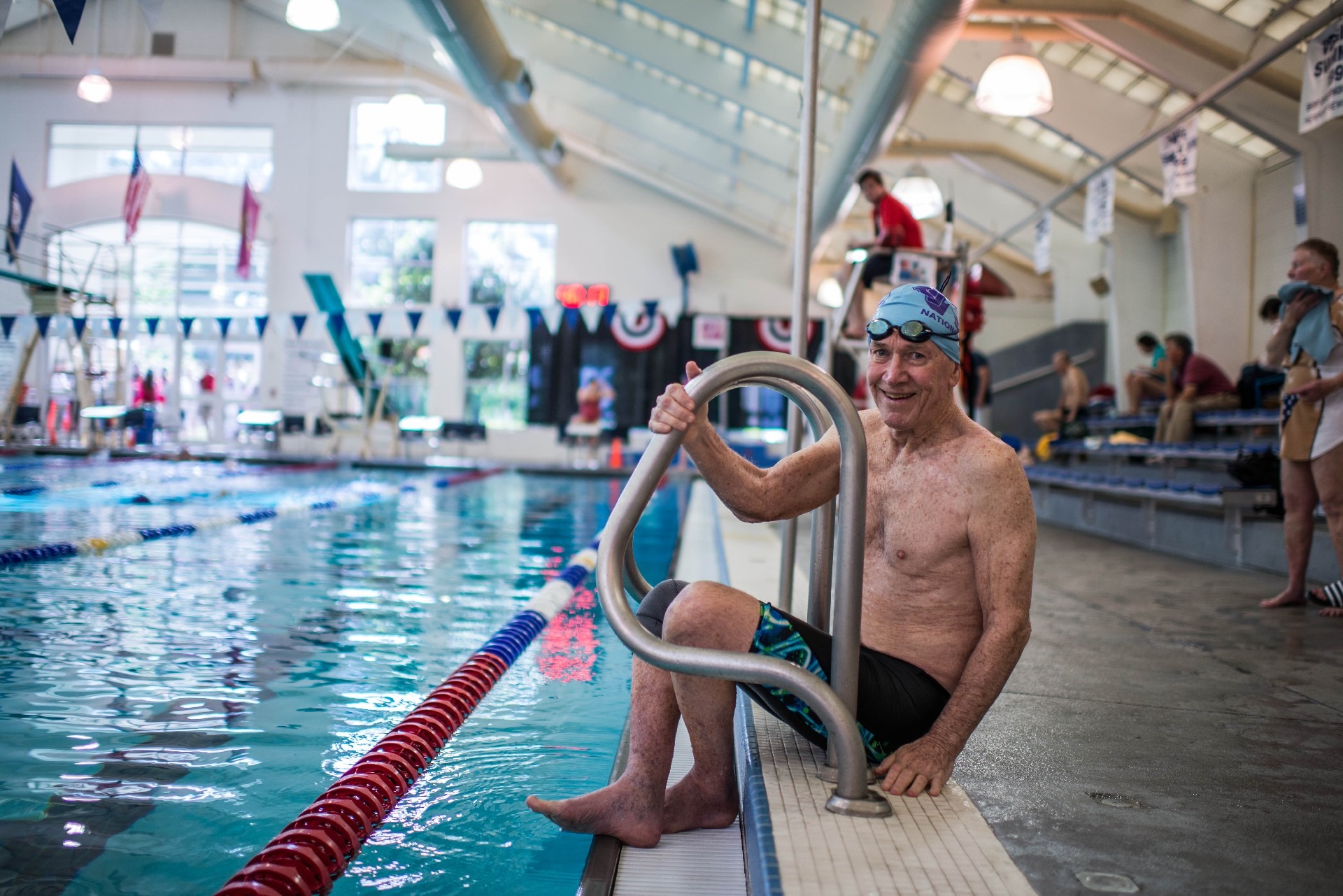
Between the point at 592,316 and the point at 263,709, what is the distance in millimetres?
16674

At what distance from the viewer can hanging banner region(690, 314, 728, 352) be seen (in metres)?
19.2

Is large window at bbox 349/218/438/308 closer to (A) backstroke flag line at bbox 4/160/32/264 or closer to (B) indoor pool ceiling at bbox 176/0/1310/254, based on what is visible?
(B) indoor pool ceiling at bbox 176/0/1310/254

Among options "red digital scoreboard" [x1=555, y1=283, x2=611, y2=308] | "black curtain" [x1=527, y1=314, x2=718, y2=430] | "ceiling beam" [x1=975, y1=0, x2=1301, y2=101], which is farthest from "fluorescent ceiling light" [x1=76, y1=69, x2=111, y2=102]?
"ceiling beam" [x1=975, y1=0, x2=1301, y2=101]

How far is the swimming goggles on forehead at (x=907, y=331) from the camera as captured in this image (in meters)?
1.66

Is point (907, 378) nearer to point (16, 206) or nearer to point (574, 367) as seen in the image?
point (16, 206)

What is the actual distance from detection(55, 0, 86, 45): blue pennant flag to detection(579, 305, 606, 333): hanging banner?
46.9 feet

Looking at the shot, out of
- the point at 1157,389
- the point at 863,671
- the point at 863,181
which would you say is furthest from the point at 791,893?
the point at 1157,389

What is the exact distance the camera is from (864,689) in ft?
5.51

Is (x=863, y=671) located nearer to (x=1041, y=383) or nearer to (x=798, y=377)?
(x=798, y=377)

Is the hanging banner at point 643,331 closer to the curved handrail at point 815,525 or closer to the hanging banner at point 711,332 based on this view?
the hanging banner at point 711,332

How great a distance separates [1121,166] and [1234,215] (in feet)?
4.10

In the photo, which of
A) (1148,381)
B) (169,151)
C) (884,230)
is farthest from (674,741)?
(169,151)

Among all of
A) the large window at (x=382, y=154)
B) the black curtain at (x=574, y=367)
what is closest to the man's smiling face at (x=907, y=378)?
the black curtain at (x=574, y=367)

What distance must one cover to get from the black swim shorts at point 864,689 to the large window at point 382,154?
19.3 meters
